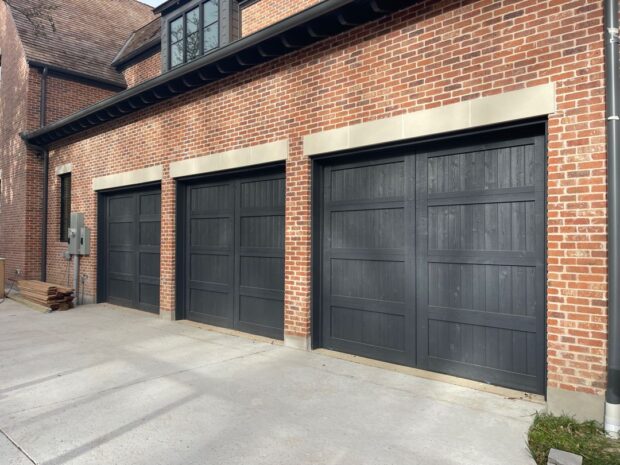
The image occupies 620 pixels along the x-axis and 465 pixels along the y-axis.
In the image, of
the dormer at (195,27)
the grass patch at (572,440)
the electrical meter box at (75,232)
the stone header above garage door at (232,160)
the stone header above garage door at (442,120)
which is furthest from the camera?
the electrical meter box at (75,232)

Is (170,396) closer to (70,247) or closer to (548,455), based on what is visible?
(548,455)

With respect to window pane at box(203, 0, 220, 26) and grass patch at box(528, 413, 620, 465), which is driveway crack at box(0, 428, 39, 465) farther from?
window pane at box(203, 0, 220, 26)

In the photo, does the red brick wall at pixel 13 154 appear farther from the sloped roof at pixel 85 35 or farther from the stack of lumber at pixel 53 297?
the stack of lumber at pixel 53 297

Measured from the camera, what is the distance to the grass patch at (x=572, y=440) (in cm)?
337

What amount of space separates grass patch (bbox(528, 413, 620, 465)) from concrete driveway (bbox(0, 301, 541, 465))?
0.12 meters

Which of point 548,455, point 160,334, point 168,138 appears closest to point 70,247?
point 168,138

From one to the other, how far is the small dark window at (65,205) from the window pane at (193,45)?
547 cm

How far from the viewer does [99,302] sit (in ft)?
38.4

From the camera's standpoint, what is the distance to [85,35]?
1609 cm

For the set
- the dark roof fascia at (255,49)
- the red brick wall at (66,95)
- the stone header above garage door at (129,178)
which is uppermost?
the red brick wall at (66,95)

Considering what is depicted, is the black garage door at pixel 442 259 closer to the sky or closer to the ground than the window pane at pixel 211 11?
closer to the ground

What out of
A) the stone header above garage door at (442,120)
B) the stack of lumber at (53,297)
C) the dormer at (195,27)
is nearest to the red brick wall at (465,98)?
the stone header above garage door at (442,120)

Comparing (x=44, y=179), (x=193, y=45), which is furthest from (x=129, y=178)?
(x=44, y=179)

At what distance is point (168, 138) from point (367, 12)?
5.07 metres
